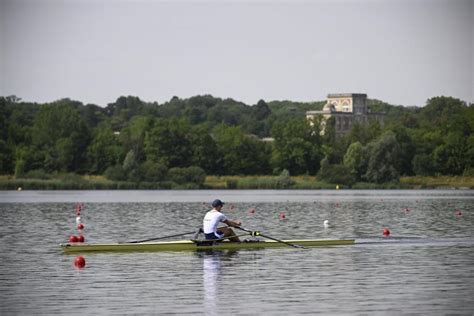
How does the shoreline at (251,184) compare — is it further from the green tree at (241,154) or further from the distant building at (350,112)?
the distant building at (350,112)

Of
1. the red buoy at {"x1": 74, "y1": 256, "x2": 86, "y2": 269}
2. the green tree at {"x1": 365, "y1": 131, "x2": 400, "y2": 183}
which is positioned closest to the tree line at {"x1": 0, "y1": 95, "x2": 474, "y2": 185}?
the green tree at {"x1": 365, "y1": 131, "x2": 400, "y2": 183}

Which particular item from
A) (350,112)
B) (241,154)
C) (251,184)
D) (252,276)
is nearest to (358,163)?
(251,184)

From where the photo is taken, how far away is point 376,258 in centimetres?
2486

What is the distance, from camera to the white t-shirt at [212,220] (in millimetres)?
25609

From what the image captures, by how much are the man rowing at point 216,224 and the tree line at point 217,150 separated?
3097 inches

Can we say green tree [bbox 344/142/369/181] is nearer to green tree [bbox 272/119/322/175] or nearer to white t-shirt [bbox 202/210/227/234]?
green tree [bbox 272/119/322/175]

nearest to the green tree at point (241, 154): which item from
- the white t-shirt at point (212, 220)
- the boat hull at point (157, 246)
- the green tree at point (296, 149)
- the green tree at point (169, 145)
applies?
the green tree at point (296, 149)

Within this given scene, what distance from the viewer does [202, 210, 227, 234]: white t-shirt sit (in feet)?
84.0

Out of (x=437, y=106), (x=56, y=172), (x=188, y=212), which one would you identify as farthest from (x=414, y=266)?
(x=437, y=106)

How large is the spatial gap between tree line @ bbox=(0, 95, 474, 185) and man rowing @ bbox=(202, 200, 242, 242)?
78672 millimetres

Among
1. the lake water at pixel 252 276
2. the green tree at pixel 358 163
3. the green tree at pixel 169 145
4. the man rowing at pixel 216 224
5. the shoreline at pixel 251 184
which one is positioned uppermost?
the green tree at pixel 169 145

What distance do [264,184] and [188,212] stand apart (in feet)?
193

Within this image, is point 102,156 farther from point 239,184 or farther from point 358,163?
point 358,163

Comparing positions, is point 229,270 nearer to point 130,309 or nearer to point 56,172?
point 130,309
